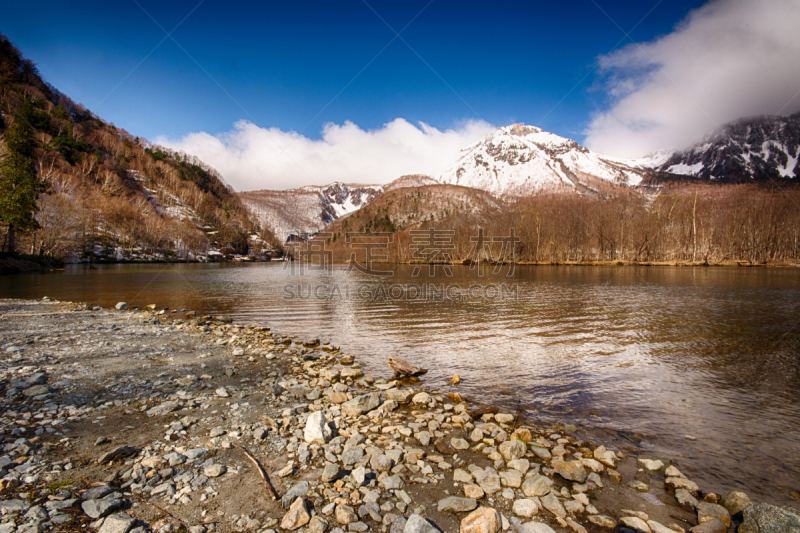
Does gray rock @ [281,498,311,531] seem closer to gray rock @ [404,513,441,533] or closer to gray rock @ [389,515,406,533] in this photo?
gray rock @ [389,515,406,533]

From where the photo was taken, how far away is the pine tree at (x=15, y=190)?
129 feet

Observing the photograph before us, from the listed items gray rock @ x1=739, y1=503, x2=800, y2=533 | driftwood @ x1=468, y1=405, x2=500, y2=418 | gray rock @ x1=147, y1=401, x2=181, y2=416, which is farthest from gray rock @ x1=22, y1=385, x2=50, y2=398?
gray rock @ x1=739, y1=503, x2=800, y2=533

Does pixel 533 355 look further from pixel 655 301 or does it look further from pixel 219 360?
pixel 655 301

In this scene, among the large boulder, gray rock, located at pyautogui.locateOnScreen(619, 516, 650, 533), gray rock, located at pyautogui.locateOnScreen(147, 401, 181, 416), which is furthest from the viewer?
gray rock, located at pyautogui.locateOnScreen(147, 401, 181, 416)

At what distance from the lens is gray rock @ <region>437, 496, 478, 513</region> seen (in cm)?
383

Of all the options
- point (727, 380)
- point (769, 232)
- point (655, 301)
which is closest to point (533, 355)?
point (727, 380)

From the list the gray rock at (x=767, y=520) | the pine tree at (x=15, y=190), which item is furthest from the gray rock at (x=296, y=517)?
the pine tree at (x=15, y=190)

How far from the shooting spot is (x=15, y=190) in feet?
132

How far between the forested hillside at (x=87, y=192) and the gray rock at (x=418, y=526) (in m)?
57.0

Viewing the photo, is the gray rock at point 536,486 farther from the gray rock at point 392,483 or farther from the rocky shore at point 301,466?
the gray rock at point 392,483

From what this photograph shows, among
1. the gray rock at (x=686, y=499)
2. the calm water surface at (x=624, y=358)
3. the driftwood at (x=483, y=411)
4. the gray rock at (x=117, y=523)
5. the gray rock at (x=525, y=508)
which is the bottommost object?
the calm water surface at (x=624, y=358)

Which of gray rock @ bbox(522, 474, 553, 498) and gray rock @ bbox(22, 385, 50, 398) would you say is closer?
gray rock @ bbox(522, 474, 553, 498)

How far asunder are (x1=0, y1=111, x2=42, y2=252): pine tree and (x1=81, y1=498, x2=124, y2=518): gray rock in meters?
54.8

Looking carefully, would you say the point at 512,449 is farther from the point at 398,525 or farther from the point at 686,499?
the point at 398,525
